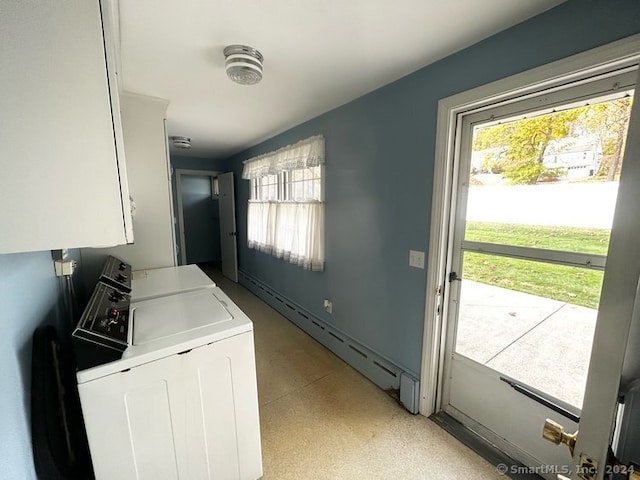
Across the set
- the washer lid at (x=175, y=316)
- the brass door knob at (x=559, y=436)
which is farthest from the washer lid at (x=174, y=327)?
the brass door knob at (x=559, y=436)

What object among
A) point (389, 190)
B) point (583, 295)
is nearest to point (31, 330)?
point (389, 190)

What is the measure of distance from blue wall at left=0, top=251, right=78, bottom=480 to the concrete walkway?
6.62 feet

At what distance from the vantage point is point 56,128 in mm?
565

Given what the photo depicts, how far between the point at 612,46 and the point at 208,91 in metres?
2.26

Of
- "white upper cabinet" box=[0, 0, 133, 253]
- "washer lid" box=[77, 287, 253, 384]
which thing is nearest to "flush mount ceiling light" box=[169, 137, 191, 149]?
"washer lid" box=[77, 287, 253, 384]

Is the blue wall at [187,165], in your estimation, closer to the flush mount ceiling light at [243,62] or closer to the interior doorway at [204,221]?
the interior doorway at [204,221]

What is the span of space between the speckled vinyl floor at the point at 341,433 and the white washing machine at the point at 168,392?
348mm

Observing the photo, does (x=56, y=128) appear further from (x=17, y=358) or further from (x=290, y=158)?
(x=290, y=158)

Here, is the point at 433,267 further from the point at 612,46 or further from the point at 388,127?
the point at 612,46

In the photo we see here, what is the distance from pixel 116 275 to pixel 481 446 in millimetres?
2558

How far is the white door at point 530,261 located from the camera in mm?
1140

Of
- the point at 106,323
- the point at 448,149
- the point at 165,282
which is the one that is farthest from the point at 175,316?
the point at 448,149

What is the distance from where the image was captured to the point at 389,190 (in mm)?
1882

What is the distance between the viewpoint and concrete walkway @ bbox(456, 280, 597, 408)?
123 centimetres
